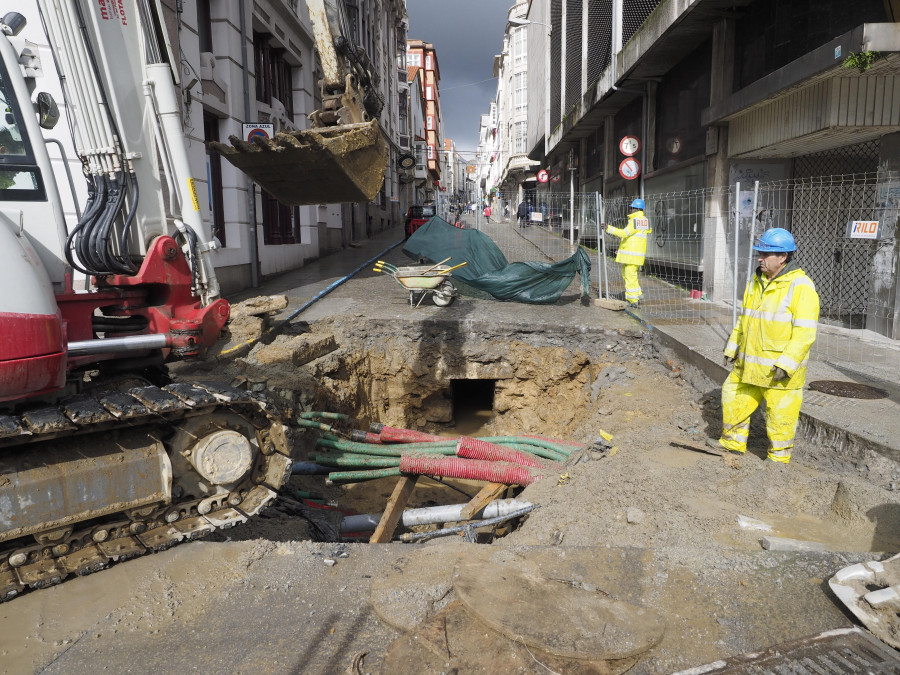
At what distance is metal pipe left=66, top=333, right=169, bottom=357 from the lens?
12.3ft

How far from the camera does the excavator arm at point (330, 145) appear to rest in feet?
16.0

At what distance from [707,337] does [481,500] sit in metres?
4.53

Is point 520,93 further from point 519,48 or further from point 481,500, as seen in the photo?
point 481,500

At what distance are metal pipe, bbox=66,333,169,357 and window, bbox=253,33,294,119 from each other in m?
11.2

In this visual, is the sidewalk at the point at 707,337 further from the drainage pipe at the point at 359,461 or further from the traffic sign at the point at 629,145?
the drainage pipe at the point at 359,461

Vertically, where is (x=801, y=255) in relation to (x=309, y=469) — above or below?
above

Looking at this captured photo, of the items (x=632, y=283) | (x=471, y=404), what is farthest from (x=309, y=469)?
(x=632, y=283)

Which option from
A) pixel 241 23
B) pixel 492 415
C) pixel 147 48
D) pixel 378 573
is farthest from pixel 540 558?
pixel 241 23

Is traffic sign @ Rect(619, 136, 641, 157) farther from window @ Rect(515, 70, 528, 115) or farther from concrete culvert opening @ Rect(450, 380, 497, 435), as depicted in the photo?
window @ Rect(515, 70, 528, 115)

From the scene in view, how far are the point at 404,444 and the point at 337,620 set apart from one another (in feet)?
12.2

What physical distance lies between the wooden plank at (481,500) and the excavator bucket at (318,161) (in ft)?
9.98

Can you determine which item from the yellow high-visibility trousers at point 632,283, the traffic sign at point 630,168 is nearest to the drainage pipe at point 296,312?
the yellow high-visibility trousers at point 632,283

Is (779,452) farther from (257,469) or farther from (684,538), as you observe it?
(257,469)

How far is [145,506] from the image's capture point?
147 inches
